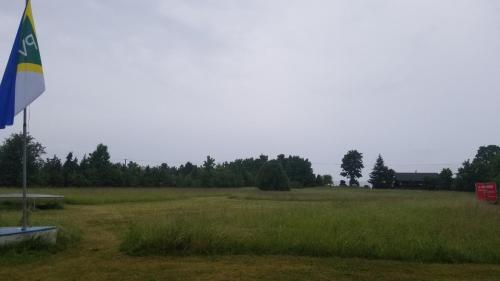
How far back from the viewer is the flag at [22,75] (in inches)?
355

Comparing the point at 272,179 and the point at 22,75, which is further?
the point at 272,179

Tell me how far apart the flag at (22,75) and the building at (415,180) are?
7491cm

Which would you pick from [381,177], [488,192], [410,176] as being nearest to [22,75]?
[488,192]

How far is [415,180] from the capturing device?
94.5 m

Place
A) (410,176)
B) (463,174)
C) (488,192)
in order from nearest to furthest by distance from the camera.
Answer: (488,192) < (463,174) < (410,176)

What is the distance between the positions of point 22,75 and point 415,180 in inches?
3697

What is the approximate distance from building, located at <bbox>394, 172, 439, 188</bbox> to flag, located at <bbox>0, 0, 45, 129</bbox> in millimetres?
74912

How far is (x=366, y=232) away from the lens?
10.5m

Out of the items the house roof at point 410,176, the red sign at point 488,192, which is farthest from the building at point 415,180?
the red sign at point 488,192

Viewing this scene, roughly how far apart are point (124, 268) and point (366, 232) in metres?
5.58

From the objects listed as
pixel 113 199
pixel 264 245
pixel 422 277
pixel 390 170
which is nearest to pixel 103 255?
pixel 264 245

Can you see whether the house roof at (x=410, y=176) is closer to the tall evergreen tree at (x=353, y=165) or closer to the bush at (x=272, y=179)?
the tall evergreen tree at (x=353, y=165)

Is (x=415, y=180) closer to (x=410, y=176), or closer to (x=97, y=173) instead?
(x=410, y=176)

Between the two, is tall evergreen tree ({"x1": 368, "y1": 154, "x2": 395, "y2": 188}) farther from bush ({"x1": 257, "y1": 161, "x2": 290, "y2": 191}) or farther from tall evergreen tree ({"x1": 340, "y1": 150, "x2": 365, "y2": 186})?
bush ({"x1": 257, "y1": 161, "x2": 290, "y2": 191})
